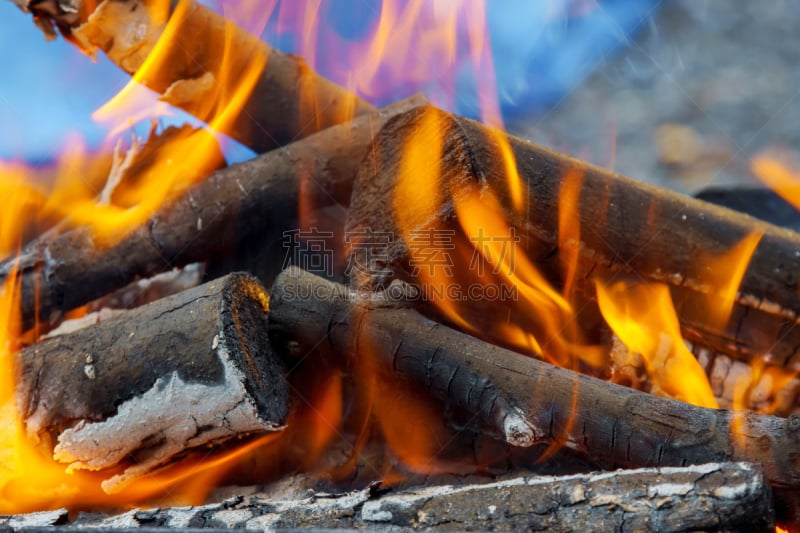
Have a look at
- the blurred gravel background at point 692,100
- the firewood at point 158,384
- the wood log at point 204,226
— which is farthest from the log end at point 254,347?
the blurred gravel background at point 692,100

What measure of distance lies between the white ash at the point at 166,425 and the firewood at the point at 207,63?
1.36 metres

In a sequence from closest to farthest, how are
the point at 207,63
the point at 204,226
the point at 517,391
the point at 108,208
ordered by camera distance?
the point at 517,391 < the point at 204,226 < the point at 108,208 < the point at 207,63

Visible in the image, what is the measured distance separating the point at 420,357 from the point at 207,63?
1515 mm

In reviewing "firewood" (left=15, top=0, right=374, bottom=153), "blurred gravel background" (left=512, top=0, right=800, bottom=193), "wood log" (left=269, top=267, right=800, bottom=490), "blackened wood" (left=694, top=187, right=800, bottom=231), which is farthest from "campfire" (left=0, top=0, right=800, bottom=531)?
"blurred gravel background" (left=512, top=0, right=800, bottom=193)

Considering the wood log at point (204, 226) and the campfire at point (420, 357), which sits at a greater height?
the wood log at point (204, 226)

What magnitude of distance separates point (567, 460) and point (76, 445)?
1251 mm

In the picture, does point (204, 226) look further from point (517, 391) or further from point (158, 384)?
point (517, 391)

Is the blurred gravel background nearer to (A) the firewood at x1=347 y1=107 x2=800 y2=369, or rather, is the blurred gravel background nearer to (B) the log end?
(A) the firewood at x1=347 y1=107 x2=800 y2=369

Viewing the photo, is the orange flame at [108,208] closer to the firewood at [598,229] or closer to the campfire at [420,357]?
the campfire at [420,357]

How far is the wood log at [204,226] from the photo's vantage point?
2416mm

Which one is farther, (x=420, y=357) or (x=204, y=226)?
(x=204, y=226)

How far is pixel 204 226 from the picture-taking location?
2.46 metres

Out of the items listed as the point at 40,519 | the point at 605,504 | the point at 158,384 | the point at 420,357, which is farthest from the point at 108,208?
the point at 605,504

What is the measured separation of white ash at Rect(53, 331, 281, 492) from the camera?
1750 mm
